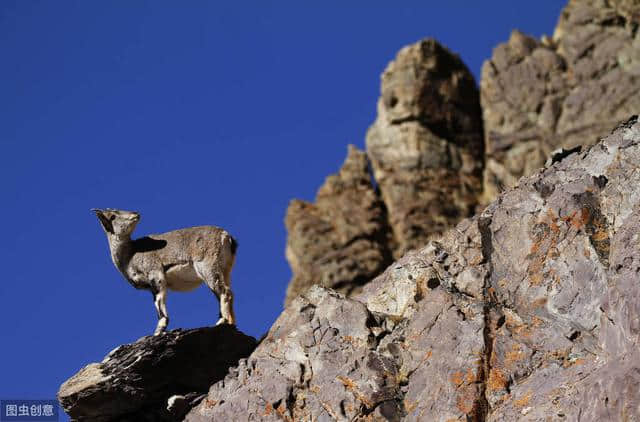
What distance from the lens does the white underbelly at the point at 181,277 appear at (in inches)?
900

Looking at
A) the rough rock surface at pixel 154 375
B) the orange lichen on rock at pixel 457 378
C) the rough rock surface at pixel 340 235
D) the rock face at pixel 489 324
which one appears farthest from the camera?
the rough rock surface at pixel 340 235

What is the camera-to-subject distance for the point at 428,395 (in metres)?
18.3

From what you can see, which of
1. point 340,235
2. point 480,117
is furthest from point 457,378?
point 480,117

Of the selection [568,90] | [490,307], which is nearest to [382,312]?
[490,307]

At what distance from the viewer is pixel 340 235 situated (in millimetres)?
50844

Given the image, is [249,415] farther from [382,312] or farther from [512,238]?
[512,238]

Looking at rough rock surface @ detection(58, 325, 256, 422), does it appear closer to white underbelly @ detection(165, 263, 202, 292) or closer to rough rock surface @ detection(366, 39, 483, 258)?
white underbelly @ detection(165, 263, 202, 292)

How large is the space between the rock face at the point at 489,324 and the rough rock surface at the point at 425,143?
96.9ft

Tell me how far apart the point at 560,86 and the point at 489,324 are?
115ft

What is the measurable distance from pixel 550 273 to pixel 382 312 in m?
3.36

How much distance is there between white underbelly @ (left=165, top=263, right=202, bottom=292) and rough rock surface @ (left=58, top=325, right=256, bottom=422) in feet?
6.12

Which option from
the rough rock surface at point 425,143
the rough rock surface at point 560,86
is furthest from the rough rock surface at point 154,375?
the rough rock surface at point 425,143

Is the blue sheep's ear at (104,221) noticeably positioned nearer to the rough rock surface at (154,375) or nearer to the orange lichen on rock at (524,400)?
the rough rock surface at (154,375)

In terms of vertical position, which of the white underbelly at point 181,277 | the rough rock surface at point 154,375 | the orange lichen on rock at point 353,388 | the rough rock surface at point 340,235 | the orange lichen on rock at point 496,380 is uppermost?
the rough rock surface at point 340,235
